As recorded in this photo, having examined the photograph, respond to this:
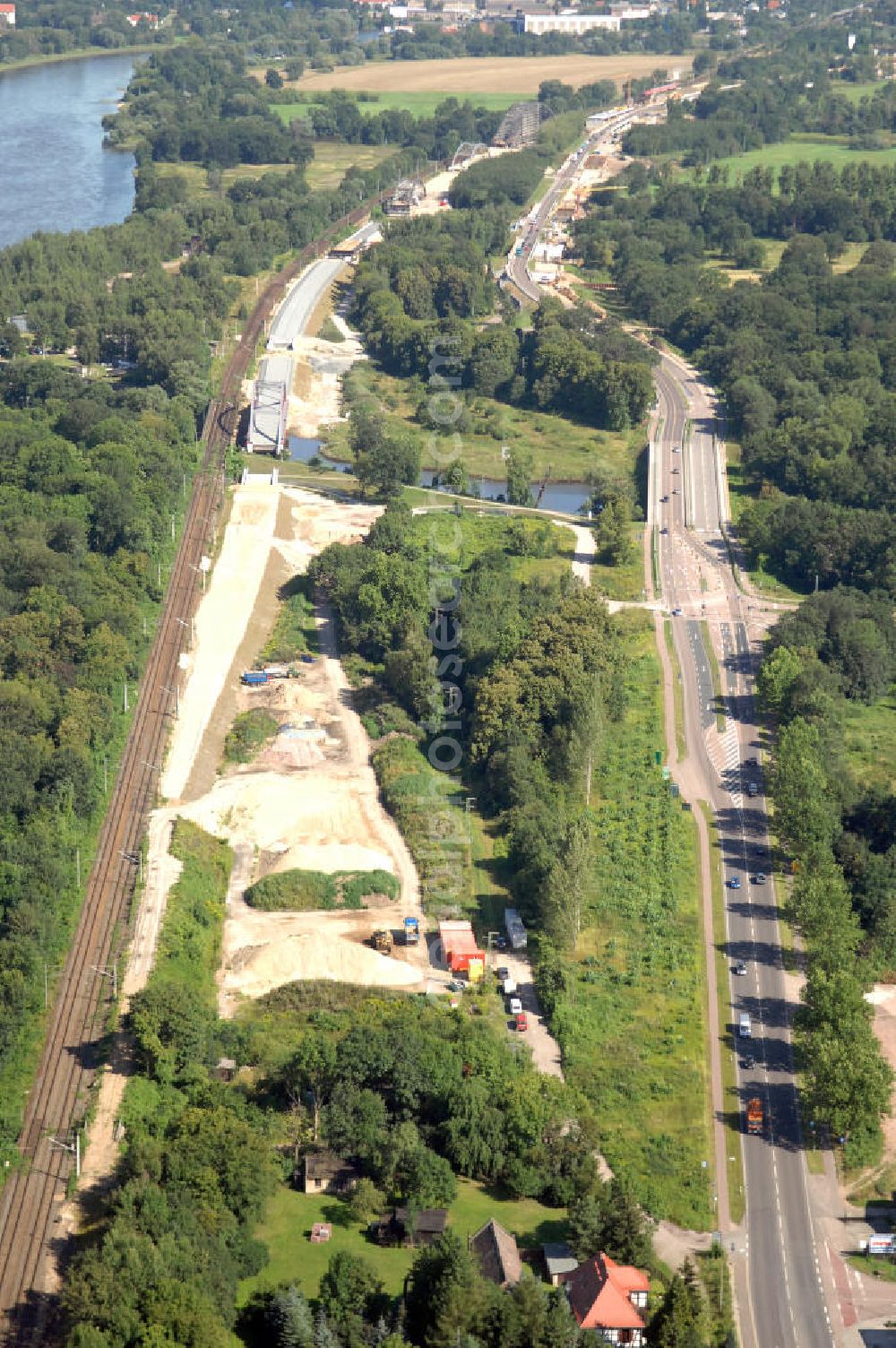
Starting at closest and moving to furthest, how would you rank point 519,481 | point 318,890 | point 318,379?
point 318,890 → point 519,481 → point 318,379

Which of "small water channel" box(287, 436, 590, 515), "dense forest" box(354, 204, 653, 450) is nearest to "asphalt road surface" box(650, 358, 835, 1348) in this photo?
"dense forest" box(354, 204, 653, 450)

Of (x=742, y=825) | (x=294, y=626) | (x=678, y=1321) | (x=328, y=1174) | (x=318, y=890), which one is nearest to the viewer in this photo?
(x=678, y=1321)

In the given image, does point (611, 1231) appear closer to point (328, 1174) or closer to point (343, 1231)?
point (343, 1231)

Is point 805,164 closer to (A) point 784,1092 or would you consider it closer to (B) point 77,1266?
(A) point 784,1092

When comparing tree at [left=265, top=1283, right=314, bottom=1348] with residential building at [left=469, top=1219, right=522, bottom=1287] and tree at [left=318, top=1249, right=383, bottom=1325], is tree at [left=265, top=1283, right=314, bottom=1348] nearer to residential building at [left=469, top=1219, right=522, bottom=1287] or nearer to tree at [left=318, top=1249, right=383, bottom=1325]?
tree at [left=318, top=1249, right=383, bottom=1325]

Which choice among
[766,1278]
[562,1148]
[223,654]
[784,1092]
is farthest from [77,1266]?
[223,654]

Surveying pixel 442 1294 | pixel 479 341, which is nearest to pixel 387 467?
pixel 479 341
